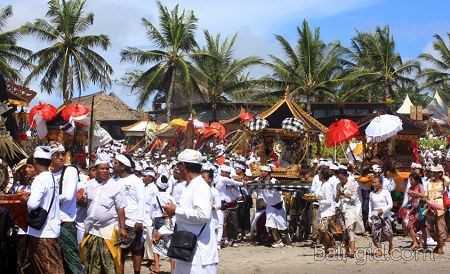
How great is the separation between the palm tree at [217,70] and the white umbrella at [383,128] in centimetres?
2657

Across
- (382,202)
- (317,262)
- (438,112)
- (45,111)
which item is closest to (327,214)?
(317,262)

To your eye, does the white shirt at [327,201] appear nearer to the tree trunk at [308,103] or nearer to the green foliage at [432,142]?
the green foliage at [432,142]

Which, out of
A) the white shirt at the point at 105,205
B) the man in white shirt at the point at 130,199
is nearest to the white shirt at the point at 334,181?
the man in white shirt at the point at 130,199

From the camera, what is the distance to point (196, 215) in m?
6.08

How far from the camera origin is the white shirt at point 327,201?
12359mm

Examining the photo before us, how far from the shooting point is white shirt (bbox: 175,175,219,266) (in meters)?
6.11

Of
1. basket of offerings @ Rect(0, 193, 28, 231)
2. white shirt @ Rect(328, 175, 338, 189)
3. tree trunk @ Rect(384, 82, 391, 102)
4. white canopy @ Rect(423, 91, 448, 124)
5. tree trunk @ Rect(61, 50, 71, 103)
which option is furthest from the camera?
tree trunk @ Rect(384, 82, 391, 102)

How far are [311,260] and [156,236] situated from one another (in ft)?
11.3

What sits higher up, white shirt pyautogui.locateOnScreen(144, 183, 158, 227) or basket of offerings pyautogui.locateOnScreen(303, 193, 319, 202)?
basket of offerings pyautogui.locateOnScreen(303, 193, 319, 202)

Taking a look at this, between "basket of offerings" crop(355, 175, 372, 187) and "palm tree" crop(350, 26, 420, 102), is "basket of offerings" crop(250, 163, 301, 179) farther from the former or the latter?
"palm tree" crop(350, 26, 420, 102)

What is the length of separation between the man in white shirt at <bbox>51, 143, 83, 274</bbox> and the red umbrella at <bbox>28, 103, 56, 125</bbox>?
778 centimetres

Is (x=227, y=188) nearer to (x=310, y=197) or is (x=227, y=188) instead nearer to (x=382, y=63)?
(x=310, y=197)

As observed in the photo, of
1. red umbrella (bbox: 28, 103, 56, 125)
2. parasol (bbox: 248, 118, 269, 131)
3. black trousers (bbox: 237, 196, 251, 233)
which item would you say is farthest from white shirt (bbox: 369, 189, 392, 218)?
red umbrella (bbox: 28, 103, 56, 125)

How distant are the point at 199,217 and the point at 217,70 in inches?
1562
